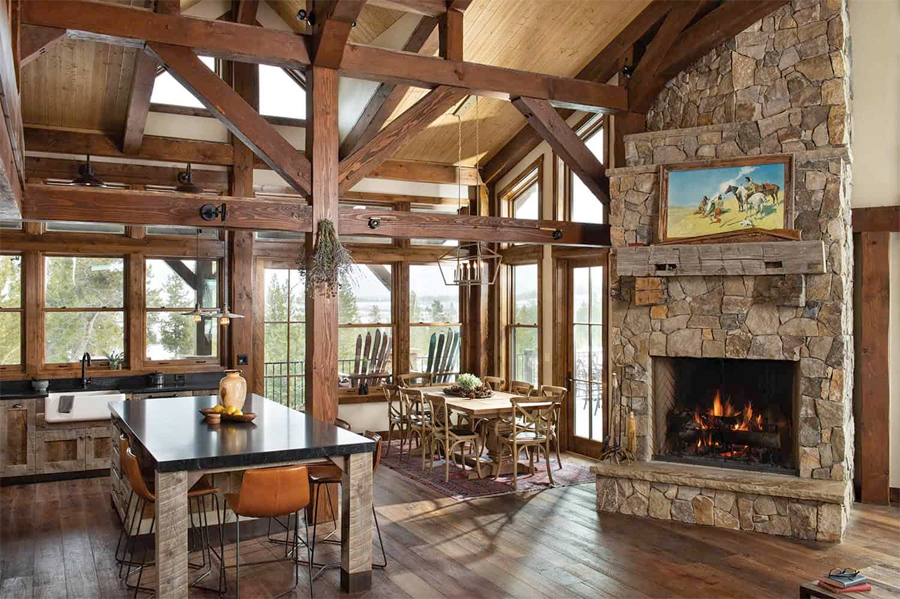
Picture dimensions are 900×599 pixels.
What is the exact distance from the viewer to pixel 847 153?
595cm

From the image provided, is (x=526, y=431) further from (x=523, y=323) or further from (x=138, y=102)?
(x=138, y=102)

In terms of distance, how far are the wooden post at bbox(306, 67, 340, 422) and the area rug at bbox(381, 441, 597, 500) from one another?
1.78 metres

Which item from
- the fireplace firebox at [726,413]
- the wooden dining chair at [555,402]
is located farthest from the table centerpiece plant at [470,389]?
the fireplace firebox at [726,413]

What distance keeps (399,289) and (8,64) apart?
24.5 ft

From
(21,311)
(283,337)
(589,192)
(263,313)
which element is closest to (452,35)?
(589,192)

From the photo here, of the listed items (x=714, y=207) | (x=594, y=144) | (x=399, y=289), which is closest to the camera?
(x=714, y=207)

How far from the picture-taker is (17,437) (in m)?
7.55

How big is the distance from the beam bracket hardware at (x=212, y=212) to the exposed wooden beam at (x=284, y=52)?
1206 millimetres

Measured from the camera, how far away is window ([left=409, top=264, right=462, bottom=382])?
407 inches

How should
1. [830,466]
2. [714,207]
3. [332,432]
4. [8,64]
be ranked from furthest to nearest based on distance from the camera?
[714,207] → [830,466] → [332,432] → [8,64]

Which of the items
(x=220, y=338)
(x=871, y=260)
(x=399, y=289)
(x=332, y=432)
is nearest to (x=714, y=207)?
(x=871, y=260)

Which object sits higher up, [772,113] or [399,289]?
[772,113]

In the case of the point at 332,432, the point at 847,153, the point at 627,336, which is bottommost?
the point at 332,432

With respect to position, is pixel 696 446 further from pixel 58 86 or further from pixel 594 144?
pixel 58 86
